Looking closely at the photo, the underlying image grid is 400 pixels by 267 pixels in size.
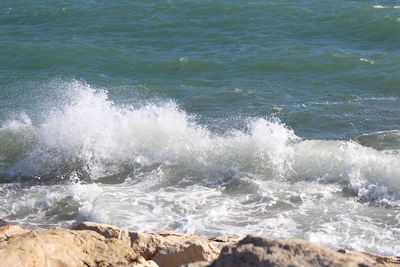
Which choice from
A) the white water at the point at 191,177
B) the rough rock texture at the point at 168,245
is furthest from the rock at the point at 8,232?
the white water at the point at 191,177

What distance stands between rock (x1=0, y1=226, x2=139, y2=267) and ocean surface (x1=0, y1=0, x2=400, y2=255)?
2.77 meters

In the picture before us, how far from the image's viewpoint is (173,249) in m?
6.06

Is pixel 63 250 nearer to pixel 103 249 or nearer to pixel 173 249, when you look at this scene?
pixel 103 249

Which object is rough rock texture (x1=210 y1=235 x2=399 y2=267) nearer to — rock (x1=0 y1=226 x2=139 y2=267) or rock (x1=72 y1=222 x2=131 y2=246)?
rock (x1=0 y1=226 x2=139 y2=267)

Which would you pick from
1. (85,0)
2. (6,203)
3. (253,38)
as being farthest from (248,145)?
(85,0)

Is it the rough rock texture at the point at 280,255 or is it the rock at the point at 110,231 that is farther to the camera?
the rock at the point at 110,231

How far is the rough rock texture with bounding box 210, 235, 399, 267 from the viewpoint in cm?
358

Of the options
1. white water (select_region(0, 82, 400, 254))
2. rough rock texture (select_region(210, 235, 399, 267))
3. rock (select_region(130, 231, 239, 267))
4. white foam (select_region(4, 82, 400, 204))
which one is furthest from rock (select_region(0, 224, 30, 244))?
white foam (select_region(4, 82, 400, 204))

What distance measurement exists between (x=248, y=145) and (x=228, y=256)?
27.6 feet

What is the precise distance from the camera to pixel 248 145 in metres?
12.1

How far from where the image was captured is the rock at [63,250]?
5.88 m

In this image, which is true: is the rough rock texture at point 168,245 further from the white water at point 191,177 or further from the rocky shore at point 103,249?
the white water at point 191,177

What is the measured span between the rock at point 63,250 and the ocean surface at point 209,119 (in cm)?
277

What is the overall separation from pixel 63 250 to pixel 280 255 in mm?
3012
